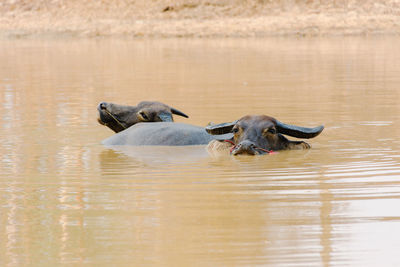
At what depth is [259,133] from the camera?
948 centimetres

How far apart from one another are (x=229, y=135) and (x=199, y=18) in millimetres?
37045

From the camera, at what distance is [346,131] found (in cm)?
1150

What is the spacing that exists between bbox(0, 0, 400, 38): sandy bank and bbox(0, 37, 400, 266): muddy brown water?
2391cm

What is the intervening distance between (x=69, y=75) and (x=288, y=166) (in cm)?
1560

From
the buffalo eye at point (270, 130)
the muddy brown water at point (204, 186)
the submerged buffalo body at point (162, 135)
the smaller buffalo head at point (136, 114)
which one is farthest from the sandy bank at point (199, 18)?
the buffalo eye at point (270, 130)

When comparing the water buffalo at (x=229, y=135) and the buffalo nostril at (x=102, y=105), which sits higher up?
the buffalo nostril at (x=102, y=105)

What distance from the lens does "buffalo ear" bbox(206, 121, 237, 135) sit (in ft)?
31.9

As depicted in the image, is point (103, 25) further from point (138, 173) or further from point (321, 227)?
point (321, 227)

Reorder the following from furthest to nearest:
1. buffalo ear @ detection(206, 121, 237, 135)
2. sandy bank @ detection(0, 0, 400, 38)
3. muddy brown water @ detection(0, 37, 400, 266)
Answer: sandy bank @ detection(0, 0, 400, 38) < buffalo ear @ detection(206, 121, 237, 135) < muddy brown water @ detection(0, 37, 400, 266)

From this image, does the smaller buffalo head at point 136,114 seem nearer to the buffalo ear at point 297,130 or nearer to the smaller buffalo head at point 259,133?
the smaller buffalo head at point 259,133

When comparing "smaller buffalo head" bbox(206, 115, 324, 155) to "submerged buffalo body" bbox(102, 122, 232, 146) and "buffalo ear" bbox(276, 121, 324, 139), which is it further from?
"submerged buffalo body" bbox(102, 122, 232, 146)

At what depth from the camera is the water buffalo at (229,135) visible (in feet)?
31.0

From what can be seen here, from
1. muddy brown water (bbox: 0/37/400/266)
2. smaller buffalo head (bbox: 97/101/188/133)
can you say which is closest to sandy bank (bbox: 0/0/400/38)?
muddy brown water (bbox: 0/37/400/266)

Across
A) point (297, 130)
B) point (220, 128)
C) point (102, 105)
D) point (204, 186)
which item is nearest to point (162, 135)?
point (102, 105)
